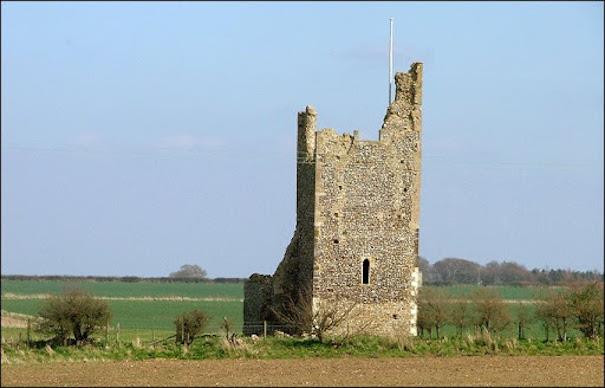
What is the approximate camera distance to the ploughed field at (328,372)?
3322 cm

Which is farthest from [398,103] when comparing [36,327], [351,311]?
[36,327]

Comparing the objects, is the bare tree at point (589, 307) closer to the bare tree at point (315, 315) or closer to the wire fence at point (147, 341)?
the bare tree at point (315, 315)

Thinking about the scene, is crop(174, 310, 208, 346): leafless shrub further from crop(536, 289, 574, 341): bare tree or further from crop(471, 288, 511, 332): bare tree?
crop(471, 288, 511, 332): bare tree

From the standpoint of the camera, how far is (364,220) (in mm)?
45656

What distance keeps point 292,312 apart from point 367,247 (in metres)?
3.14

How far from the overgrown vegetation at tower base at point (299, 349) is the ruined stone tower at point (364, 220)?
5.45ft

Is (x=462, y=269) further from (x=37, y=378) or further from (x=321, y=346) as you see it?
(x=37, y=378)

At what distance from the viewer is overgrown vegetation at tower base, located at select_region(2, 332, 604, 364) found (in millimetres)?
41844

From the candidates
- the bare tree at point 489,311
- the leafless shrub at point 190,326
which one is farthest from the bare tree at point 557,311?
the leafless shrub at point 190,326

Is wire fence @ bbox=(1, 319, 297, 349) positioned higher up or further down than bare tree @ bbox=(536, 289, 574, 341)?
further down

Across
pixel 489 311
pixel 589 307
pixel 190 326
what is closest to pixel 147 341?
pixel 190 326

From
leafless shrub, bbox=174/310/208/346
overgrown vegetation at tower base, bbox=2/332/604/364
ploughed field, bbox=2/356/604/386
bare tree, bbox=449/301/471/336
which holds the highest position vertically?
bare tree, bbox=449/301/471/336

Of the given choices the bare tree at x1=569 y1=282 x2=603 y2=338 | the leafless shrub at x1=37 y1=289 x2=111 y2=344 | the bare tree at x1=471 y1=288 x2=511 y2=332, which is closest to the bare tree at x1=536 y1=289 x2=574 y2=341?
the bare tree at x1=569 y1=282 x2=603 y2=338

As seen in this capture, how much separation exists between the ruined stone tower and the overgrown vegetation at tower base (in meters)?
1.66
